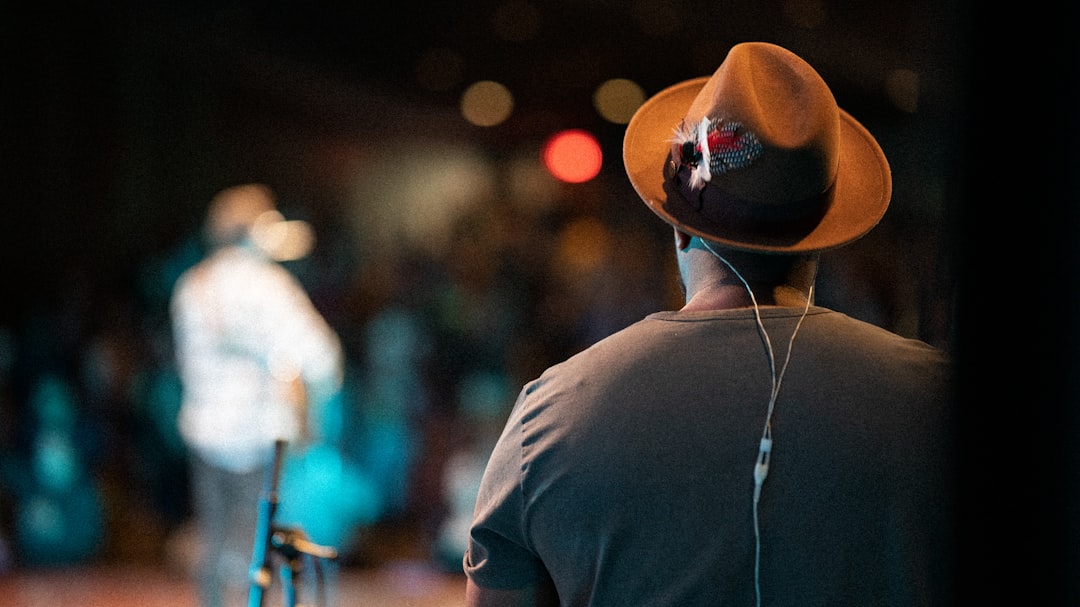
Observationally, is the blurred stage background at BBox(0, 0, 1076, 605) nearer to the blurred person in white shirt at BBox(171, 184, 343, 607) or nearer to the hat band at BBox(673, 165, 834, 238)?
the blurred person in white shirt at BBox(171, 184, 343, 607)

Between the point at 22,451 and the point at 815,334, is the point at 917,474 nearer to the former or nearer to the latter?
the point at 815,334

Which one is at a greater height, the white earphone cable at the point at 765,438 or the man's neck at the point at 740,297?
the man's neck at the point at 740,297

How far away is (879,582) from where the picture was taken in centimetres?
110

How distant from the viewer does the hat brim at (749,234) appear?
1.18 meters

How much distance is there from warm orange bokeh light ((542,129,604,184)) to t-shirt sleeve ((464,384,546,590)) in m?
9.74

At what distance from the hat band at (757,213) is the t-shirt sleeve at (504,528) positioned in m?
0.32

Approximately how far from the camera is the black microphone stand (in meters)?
1.72

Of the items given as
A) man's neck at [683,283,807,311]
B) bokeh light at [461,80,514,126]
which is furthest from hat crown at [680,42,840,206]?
bokeh light at [461,80,514,126]

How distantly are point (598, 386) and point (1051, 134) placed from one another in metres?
0.55

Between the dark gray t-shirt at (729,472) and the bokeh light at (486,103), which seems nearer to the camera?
the dark gray t-shirt at (729,472)

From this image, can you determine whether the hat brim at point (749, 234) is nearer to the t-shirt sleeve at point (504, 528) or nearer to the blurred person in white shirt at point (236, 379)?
the t-shirt sleeve at point (504, 528)

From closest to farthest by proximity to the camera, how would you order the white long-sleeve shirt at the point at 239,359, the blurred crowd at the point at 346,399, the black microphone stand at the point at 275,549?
the black microphone stand at the point at 275,549 → the white long-sleeve shirt at the point at 239,359 → the blurred crowd at the point at 346,399

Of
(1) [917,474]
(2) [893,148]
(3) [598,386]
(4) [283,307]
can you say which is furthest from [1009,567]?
(2) [893,148]

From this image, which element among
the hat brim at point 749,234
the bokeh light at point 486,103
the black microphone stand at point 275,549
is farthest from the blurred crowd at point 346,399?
the bokeh light at point 486,103
